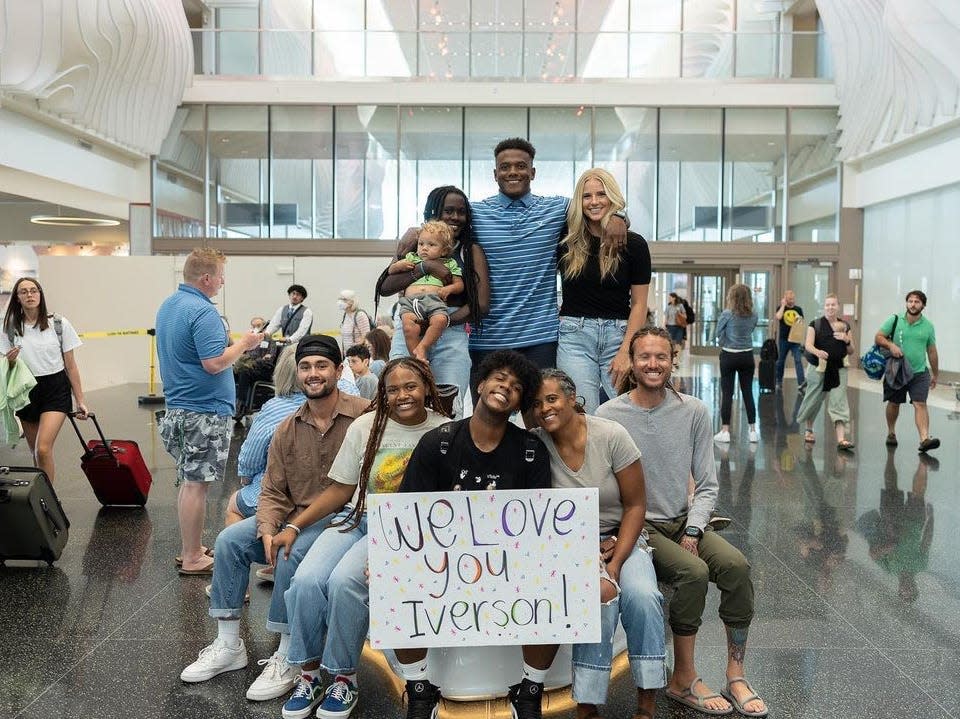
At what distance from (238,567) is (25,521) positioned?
2186mm

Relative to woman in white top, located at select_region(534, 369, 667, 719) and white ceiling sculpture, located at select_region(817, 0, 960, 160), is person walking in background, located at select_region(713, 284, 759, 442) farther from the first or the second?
white ceiling sculpture, located at select_region(817, 0, 960, 160)

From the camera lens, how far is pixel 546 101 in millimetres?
23141

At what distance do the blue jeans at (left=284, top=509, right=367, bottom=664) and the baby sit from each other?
1081 millimetres

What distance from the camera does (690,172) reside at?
23797 millimetres

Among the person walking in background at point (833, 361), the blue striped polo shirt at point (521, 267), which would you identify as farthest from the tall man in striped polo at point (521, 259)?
the person walking in background at point (833, 361)

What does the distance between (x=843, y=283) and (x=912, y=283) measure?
2.91m

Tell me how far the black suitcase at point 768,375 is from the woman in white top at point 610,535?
14.4 meters

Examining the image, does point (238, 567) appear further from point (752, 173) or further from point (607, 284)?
point (752, 173)

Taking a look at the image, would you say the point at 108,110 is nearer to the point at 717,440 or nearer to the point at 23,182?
the point at 23,182

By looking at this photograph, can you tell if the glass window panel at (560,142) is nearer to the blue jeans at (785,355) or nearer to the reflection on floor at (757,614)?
the blue jeans at (785,355)

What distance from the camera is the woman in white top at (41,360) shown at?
7289mm

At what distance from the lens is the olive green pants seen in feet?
12.2

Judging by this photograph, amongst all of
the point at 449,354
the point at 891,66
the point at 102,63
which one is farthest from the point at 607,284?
the point at 891,66

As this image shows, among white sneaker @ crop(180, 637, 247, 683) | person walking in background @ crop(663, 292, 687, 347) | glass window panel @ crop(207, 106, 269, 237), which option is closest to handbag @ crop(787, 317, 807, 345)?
person walking in background @ crop(663, 292, 687, 347)
